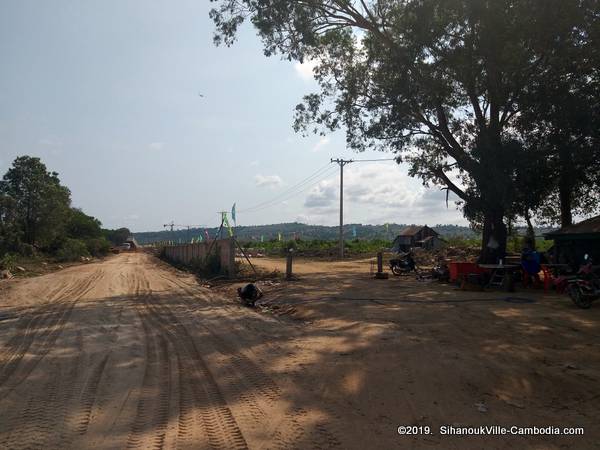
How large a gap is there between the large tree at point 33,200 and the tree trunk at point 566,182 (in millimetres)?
44930

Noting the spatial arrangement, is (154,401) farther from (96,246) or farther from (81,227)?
(81,227)

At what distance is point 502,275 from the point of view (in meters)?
16.2

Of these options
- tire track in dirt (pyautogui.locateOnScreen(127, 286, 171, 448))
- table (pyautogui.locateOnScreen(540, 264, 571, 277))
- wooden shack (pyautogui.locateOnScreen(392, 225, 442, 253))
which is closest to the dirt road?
tire track in dirt (pyautogui.locateOnScreen(127, 286, 171, 448))

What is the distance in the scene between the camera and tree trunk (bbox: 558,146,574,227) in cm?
1659

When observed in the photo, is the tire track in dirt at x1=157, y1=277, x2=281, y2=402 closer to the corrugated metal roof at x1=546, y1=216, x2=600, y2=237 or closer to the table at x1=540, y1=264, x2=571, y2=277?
the table at x1=540, y1=264, x2=571, y2=277

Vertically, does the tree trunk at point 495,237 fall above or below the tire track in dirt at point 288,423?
above

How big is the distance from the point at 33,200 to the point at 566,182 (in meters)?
46.9

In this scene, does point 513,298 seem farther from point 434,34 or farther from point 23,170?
point 23,170

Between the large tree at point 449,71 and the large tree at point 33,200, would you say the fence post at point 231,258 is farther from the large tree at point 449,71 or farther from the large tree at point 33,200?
the large tree at point 33,200

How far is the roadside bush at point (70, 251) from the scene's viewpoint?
155 feet

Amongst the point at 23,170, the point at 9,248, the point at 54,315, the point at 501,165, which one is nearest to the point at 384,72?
the point at 501,165

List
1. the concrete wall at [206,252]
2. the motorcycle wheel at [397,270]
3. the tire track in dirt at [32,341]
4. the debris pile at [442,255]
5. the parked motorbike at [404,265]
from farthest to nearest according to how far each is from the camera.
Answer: the debris pile at [442,255]
the concrete wall at [206,252]
the motorcycle wheel at [397,270]
the parked motorbike at [404,265]
the tire track in dirt at [32,341]

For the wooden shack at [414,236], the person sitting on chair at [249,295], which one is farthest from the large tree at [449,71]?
the wooden shack at [414,236]

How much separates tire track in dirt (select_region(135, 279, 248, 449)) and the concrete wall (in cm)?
1197
